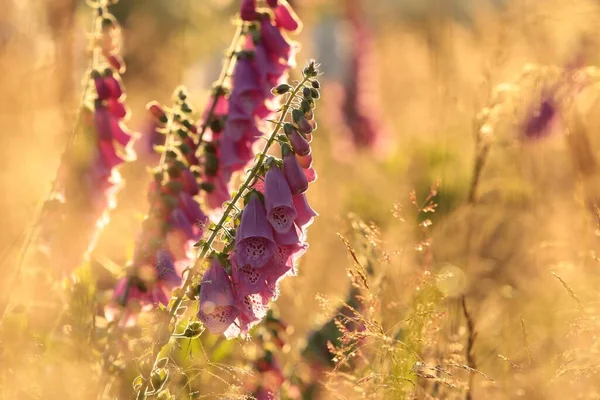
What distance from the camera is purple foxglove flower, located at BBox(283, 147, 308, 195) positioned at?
1694 mm

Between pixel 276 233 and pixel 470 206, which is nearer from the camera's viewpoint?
pixel 276 233

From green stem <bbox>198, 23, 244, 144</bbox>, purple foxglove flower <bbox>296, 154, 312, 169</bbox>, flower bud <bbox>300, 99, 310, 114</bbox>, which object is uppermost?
green stem <bbox>198, 23, 244, 144</bbox>

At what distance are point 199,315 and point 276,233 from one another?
8.9 inches

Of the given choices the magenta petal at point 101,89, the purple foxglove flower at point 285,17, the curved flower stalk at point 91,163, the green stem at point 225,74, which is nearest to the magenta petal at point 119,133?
the curved flower stalk at point 91,163

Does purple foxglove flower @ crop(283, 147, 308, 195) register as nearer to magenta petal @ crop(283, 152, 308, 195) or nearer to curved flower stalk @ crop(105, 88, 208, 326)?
magenta petal @ crop(283, 152, 308, 195)

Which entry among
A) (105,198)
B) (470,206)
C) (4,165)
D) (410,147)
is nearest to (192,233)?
(105,198)

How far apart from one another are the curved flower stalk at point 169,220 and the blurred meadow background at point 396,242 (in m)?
0.11

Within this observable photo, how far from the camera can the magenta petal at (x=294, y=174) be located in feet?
5.56

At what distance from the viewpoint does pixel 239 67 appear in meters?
2.43

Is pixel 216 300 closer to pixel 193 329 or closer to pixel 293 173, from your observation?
pixel 193 329

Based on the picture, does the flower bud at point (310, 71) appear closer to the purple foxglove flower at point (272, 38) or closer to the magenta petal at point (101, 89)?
the purple foxglove flower at point (272, 38)

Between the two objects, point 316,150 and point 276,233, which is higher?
point 316,150

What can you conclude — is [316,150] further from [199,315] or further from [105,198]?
[199,315]

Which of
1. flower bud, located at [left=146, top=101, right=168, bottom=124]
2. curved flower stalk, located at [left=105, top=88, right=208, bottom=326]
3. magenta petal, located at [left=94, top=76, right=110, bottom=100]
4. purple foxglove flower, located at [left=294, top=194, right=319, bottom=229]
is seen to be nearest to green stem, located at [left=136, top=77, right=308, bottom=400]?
purple foxglove flower, located at [left=294, top=194, right=319, bottom=229]
